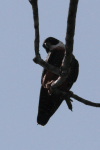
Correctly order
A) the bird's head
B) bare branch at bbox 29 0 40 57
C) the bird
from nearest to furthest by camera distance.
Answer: bare branch at bbox 29 0 40 57 → the bird → the bird's head

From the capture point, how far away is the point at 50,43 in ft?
21.4

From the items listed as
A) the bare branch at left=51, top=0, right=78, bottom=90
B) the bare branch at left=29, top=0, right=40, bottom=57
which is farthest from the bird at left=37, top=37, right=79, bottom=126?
the bare branch at left=29, top=0, right=40, bottom=57

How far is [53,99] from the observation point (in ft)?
18.7

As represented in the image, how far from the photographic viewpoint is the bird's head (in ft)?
21.1

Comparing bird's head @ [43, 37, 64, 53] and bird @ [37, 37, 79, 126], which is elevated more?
bird's head @ [43, 37, 64, 53]

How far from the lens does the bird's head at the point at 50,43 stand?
6.45 m

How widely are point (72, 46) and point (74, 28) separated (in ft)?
1.06

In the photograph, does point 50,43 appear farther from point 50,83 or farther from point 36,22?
point 36,22

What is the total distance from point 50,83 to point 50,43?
1653 millimetres

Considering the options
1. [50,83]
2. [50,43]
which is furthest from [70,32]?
[50,43]

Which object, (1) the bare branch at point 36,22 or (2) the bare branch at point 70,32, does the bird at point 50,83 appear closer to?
(2) the bare branch at point 70,32

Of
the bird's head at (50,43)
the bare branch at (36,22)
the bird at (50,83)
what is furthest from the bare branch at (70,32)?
the bird's head at (50,43)

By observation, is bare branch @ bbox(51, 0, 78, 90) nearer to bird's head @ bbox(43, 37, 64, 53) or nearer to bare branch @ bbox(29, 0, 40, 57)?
bare branch @ bbox(29, 0, 40, 57)

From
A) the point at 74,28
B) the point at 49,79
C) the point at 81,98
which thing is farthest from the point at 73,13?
the point at 49,79
